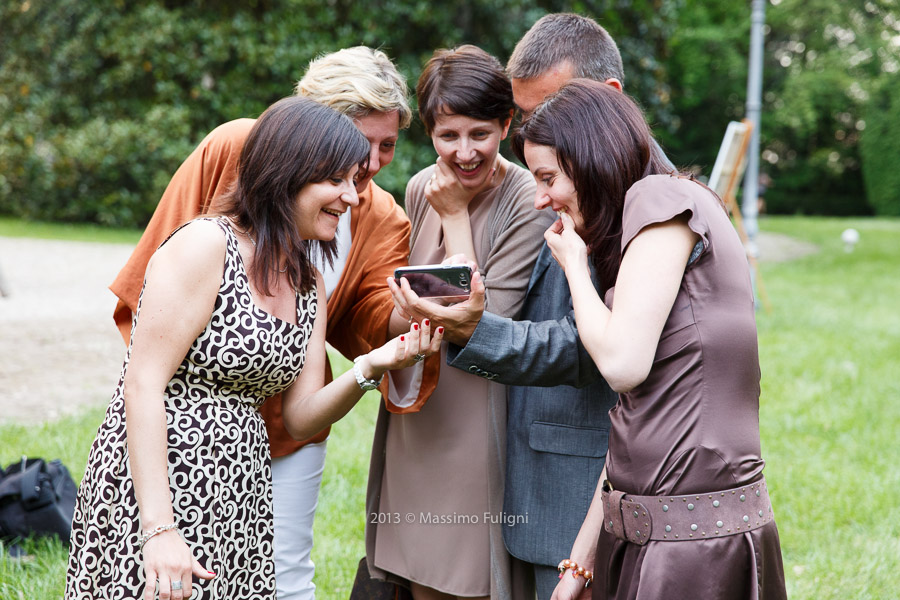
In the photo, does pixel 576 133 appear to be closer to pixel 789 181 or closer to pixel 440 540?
pixel 440 540

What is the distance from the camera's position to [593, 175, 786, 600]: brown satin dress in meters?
1.84

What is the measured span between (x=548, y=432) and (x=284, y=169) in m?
1.08

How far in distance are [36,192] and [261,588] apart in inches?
626

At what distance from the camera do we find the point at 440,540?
2.74 m

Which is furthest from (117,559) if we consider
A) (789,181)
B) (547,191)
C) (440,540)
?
(789,181)

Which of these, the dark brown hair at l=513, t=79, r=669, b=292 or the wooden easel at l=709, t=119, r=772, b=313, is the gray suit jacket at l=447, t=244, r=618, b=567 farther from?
the wooden easel at l=709, t=119, r=772, b=313

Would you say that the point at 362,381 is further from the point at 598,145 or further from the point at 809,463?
the point at 809,463

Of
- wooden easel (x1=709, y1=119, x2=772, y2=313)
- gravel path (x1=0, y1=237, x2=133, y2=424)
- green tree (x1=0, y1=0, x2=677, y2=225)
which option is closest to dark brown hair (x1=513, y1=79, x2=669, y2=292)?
gravel path (x1=0, y1=237, x2=133, y2=424)

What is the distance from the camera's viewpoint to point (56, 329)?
8.62m

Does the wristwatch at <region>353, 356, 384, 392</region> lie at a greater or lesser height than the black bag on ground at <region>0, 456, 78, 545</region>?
greater

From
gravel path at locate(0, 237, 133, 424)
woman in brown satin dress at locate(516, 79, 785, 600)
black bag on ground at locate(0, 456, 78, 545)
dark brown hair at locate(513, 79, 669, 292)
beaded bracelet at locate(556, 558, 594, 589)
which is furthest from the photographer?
gravel path at locate(0, 237, 133, 424)

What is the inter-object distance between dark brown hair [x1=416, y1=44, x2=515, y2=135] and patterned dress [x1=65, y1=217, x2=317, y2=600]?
0.81m

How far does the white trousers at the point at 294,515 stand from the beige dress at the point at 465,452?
28 centimetres

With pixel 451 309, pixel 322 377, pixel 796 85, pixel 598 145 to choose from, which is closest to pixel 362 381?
pixel 322 377
